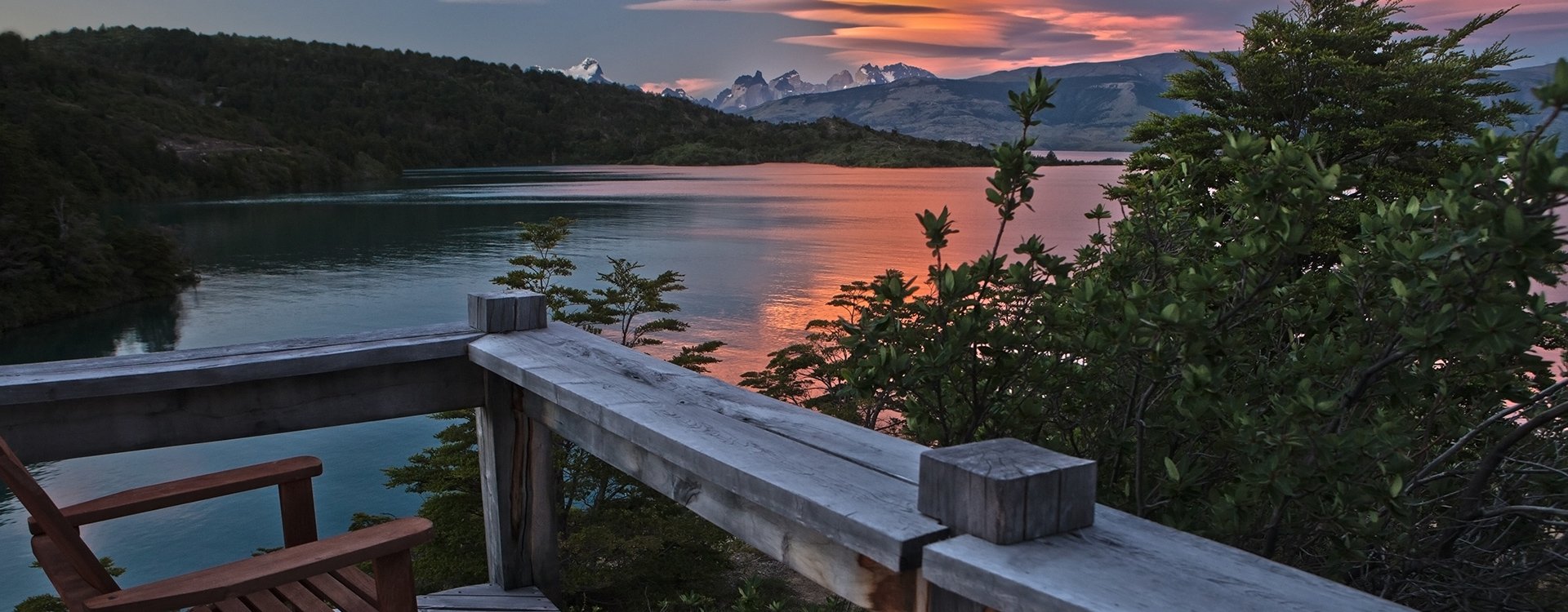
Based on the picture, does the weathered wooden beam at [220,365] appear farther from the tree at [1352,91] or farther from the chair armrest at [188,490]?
the tree at [1352,91]

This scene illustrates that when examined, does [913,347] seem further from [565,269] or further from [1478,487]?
[565,269]

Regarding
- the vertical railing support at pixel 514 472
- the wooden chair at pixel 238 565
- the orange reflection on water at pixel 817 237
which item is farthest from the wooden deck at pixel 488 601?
the orange reflection on water at pixel 817 237

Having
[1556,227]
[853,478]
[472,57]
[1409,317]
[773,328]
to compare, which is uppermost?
[472,57]

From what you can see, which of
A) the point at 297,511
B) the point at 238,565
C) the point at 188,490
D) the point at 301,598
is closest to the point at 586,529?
the point at 297,511

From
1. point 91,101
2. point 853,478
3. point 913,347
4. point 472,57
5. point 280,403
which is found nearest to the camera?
point 853,478

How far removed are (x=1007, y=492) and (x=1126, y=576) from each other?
0.15 meters

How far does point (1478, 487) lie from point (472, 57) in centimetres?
16521

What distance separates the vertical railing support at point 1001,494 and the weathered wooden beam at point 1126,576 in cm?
2

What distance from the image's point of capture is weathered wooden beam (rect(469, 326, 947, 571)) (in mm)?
1271

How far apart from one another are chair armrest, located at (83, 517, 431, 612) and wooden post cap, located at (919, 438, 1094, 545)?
3.03 feet

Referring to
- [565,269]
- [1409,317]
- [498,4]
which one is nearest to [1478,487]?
[1409,317]

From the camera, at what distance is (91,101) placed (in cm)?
8362

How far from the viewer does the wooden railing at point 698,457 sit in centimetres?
110

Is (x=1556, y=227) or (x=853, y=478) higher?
(x=1556, y=227)
